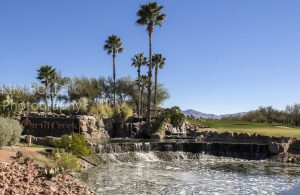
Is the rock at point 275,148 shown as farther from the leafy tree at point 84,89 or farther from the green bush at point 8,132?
the leafy tree at point 84,89

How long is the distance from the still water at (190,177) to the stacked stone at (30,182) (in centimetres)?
237

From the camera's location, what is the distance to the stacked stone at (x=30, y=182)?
1446cm

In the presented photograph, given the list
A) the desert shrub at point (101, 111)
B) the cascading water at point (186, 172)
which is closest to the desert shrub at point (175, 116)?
the desert shrub at point (101, 111)

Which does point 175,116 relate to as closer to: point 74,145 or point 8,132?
point 74,145

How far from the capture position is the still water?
20.9 metres

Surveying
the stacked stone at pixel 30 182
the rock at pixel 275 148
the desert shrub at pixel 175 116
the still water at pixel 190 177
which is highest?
the desert shrub at pixel 175 116

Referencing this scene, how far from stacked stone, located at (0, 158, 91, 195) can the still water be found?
237 cm

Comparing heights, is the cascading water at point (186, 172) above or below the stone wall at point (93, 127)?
below

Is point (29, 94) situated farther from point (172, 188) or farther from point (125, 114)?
point (172, 188)

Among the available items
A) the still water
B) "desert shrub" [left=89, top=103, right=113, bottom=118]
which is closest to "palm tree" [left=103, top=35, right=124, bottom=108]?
"desert shrub" [left=89, top=103, right=113, bottom=118]

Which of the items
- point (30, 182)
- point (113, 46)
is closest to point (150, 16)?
point (113, 46)

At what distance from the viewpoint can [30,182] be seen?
16.0 meters

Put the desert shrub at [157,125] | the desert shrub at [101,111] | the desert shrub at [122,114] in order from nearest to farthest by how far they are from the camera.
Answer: the desert shrub at [157,125] < the desert shrub at [122,114] < the desert shrub at [101,111]

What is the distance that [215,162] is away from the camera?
34.9m
